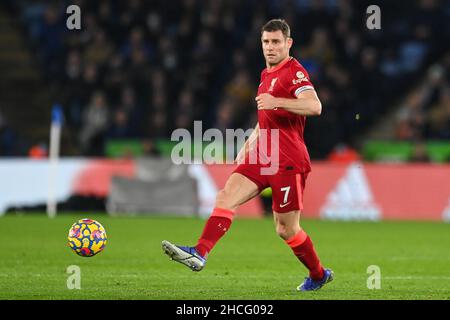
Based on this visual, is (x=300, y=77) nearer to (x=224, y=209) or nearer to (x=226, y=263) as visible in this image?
(x=224, y=209)

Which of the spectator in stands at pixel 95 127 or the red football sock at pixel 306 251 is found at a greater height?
the spectator in stands at pixel 95 127

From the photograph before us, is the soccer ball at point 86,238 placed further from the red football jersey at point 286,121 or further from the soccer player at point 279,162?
the red football jersey at point 286,121

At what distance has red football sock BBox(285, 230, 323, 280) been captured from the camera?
9.41 meters

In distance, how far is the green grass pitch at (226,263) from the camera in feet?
30.5

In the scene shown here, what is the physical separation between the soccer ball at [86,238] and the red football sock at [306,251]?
2.03 meters

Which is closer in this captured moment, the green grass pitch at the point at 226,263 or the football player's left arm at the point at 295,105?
the football player's left arm at the point at 295,105

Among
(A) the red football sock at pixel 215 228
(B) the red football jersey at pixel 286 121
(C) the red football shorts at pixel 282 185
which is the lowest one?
(A) the red football sock at pixel 215 228

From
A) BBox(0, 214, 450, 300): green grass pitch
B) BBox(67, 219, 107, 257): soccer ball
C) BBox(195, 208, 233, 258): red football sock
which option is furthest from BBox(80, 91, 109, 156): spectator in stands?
BBox(195, 208, 233, 258): red football sock

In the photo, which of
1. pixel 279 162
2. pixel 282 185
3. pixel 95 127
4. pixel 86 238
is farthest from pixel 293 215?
pixel 95 127

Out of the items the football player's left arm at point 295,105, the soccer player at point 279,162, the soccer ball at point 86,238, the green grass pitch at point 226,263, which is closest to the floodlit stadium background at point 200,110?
the green grass pitch at point 226,263

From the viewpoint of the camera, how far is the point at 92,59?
2509 centimetres

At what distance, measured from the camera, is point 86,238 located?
10.4m
